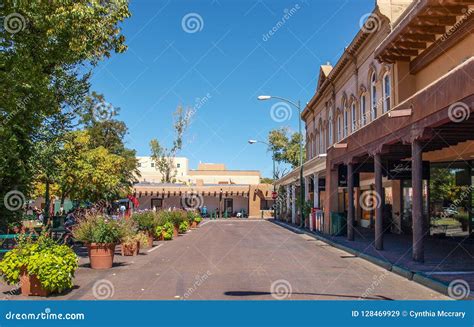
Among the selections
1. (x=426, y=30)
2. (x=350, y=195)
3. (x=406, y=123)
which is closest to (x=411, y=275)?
(x=406, y=123)

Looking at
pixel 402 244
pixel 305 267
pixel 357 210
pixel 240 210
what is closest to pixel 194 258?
pixel 305 267

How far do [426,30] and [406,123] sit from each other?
5329 mm

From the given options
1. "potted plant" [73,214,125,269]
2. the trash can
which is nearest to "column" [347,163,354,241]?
the trash can

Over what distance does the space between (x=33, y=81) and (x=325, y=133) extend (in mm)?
27001

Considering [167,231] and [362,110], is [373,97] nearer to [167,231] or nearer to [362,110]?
[362,110]

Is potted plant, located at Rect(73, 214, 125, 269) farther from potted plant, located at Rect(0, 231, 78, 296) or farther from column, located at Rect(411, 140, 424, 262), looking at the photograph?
column, located at Rect(411, 140, 424, 262)

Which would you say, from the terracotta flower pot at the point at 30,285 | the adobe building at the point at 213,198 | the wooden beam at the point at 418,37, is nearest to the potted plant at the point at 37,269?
the terracotta flower pot at the point at 30,285

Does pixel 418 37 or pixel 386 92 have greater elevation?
pixel 418 37

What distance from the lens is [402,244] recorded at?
63.7 ft

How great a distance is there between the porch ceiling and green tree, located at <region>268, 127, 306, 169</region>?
158 feet

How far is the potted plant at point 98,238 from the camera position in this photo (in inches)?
511

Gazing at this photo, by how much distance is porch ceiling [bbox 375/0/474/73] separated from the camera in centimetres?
1539

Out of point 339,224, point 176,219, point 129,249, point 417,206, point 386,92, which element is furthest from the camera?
point 176,219

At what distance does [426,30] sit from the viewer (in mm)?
17438
